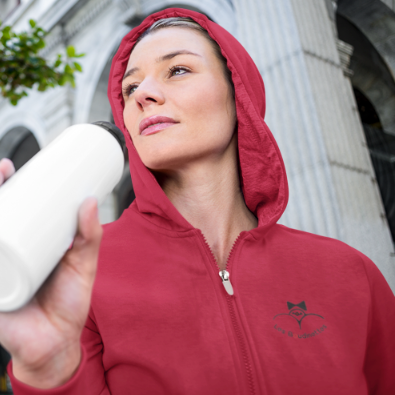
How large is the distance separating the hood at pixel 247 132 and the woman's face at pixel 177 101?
52 millimetres

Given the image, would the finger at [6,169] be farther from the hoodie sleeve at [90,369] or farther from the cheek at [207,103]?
the cheek at [207,103]

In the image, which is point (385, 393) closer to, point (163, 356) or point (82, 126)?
point (163, 356)

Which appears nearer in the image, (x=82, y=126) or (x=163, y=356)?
(x=82, y=126)

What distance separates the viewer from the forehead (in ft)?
4.64

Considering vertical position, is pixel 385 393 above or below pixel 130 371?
below

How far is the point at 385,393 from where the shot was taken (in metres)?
1.33

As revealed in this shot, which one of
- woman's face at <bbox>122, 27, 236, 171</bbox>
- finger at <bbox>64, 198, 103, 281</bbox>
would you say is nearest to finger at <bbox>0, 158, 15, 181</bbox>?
finger at <bbox>64, 198, 103, 281</bbox>

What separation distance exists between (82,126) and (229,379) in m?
0.73

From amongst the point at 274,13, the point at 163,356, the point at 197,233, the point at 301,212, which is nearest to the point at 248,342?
the point at 163,356

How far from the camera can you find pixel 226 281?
45.9 inches

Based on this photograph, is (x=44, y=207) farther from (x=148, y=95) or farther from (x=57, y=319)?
(x=148, y=95)

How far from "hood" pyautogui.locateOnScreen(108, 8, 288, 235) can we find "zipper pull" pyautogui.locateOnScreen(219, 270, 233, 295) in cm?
31

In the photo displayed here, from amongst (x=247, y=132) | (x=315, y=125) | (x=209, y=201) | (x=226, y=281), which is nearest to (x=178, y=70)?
(x=247, y=132)

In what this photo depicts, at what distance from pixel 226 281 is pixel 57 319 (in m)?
0.56
